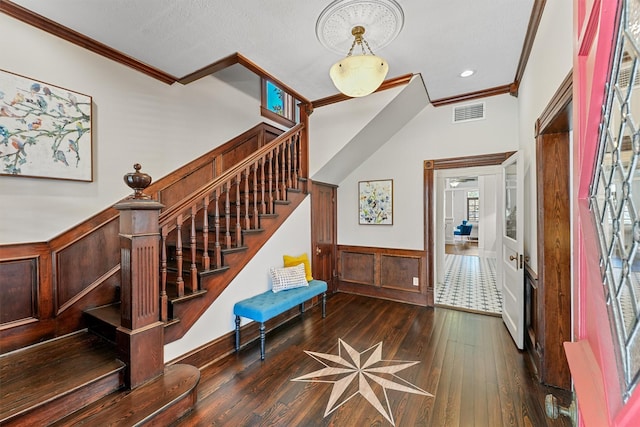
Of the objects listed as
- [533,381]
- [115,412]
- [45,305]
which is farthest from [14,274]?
[533,381]

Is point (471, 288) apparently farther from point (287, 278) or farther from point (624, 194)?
point (624, 194)

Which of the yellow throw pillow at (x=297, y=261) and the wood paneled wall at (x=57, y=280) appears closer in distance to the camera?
the wood paneled wall at (x=57, y=280)

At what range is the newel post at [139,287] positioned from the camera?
Result: 1834mm

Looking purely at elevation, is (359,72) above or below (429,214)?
above

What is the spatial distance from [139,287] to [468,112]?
422 cm

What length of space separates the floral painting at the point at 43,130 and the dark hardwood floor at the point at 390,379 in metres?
2.17

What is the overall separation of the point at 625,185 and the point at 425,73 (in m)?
3.08

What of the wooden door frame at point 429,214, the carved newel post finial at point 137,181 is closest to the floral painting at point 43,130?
the carved newel post finial at point 137,181

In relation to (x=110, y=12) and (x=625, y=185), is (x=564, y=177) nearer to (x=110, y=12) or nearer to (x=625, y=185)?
(x=625, y=185)

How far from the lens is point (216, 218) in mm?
2564

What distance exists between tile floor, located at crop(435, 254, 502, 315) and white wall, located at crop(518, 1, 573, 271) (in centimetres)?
154

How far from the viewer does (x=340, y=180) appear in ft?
15.3

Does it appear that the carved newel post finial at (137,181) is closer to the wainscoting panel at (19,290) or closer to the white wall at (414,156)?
the wainscoting panel at (19,290)

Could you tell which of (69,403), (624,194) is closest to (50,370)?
(69,403)
